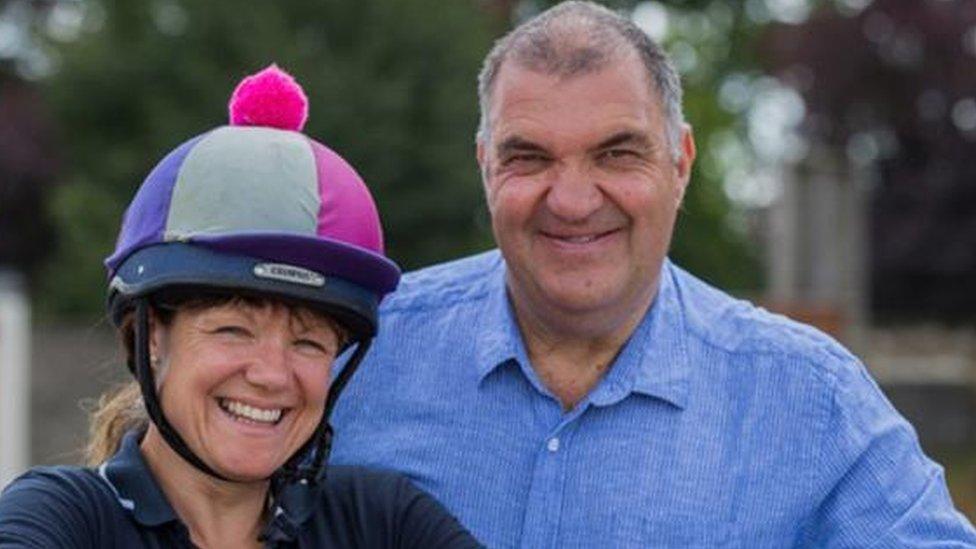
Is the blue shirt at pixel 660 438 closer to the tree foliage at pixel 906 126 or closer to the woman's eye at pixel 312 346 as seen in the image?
the woman's eye at pixel 312 346

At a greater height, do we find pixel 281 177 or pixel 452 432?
pixel 281 177

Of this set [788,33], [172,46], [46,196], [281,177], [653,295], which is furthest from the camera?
[788,33]

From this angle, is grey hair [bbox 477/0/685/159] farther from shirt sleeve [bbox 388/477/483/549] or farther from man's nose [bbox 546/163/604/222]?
shirt sleeve [bbox 388/477/483/549]

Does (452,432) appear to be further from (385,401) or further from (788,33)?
(788,33)

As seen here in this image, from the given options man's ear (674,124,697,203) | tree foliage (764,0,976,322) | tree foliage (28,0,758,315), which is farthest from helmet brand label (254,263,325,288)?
tree foliage (764,0,976,322)

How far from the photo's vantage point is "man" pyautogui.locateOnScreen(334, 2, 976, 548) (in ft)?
11.2

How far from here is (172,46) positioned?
48.8 feet

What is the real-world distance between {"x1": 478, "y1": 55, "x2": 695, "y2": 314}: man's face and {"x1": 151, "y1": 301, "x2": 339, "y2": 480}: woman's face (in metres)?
0.63

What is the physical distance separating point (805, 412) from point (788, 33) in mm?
20474

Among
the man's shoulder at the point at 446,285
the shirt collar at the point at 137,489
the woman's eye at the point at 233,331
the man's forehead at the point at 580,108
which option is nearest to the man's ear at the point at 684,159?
the man's forehead at the point at 580,108

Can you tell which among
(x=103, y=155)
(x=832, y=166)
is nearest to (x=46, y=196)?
(x=103, y=155)

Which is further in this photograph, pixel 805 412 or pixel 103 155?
pixel 103 155

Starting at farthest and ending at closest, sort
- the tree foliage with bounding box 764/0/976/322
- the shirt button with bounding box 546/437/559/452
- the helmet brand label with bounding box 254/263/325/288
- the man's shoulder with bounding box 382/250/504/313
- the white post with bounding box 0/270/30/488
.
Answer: the tree foliage with bounding box 764/0/976/322, the white post with bounding box 0/270/30/488, the man's shoulder with bounding box 382/250/504/313, the shirt button with bounding box 546/437/559/452, the helmet brand label with bounding box 254/263/325/288

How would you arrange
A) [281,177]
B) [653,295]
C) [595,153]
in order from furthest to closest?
[653,295]
[595,153]
[281,177]
